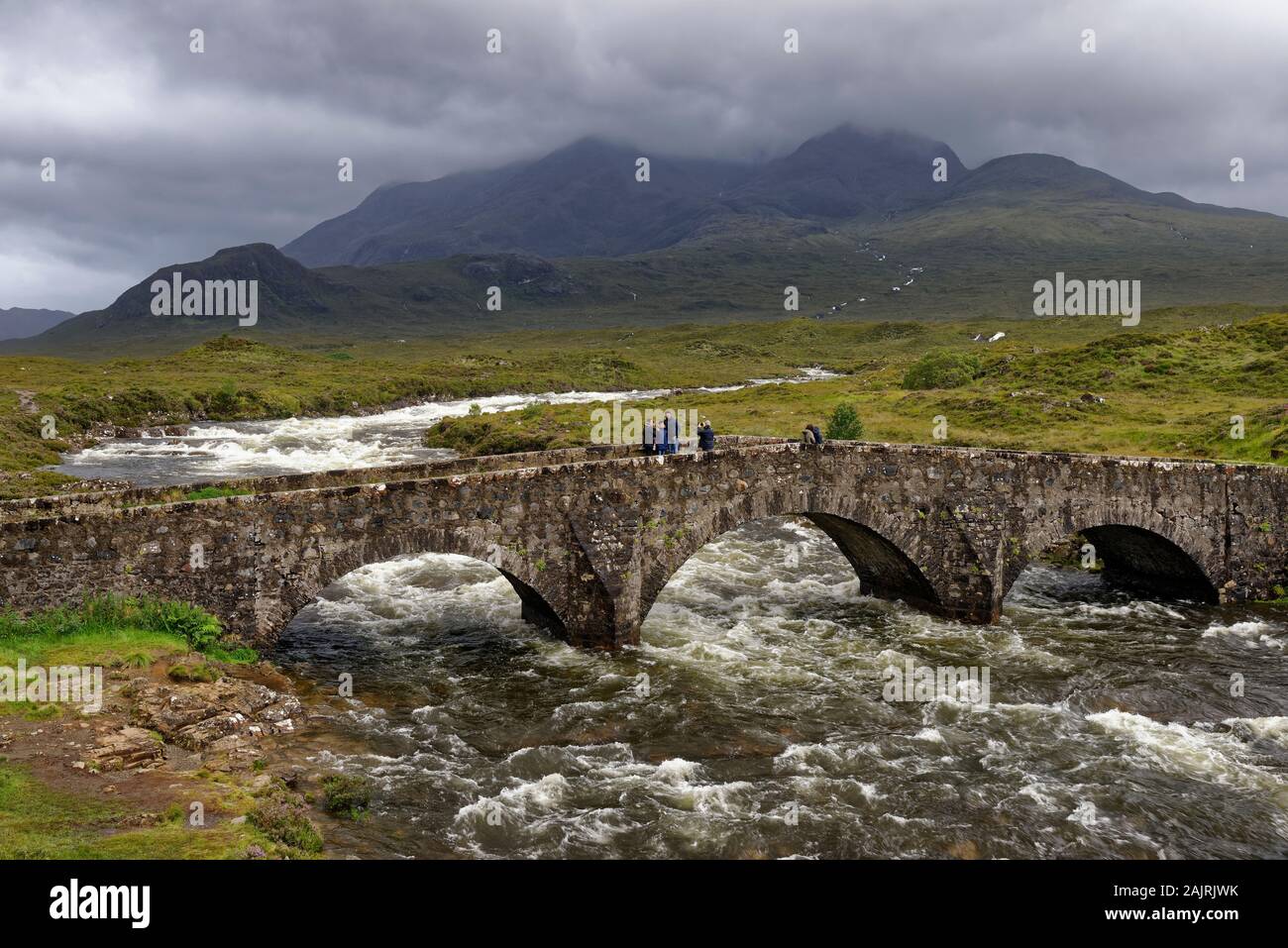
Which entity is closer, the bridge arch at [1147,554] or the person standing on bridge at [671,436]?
the person standing on bridge at [671,436]

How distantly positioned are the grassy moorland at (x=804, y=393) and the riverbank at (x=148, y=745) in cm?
2159

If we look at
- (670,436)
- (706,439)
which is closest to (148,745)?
(706,439)

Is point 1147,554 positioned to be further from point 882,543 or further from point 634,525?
point 634,525

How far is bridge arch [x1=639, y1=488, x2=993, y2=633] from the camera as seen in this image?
69.4 feet

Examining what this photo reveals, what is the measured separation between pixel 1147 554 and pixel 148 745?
2685 centimetres

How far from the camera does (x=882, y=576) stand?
25.8 m

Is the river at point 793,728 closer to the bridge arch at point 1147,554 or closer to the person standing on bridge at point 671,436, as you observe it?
the bridge arch at point 1147,554

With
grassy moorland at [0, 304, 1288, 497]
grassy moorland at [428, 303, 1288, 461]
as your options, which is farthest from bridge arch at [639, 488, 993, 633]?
grassy moorland at [0, 304, 1288, 497]

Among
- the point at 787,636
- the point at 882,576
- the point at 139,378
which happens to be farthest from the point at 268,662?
the point at 139,378

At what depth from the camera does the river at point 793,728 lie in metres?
13.3

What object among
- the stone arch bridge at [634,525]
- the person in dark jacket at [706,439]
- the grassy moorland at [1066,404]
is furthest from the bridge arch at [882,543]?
the grassy moorland at [1066,404]

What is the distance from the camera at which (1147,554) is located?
27188 mm

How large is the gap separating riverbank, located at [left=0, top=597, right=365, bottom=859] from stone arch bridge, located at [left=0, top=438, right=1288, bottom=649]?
2.37ft
